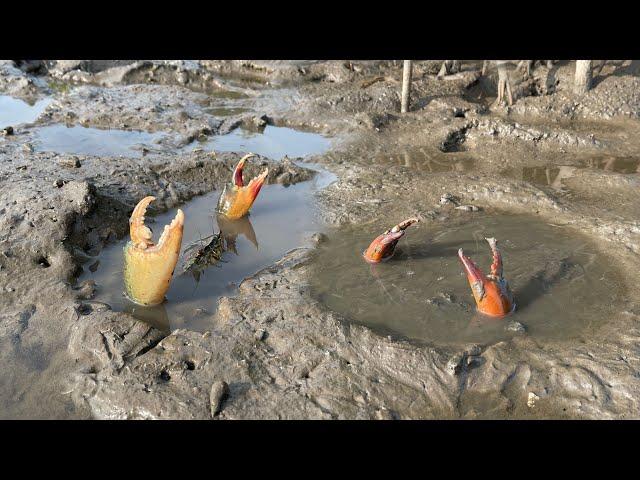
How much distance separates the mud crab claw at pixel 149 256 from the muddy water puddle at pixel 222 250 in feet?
0.75

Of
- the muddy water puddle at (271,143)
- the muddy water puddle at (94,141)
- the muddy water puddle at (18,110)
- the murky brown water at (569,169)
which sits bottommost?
the murky brown water at (569,169)

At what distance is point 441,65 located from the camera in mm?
9906

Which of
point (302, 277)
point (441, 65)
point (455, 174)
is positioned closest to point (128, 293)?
point (302, 277)

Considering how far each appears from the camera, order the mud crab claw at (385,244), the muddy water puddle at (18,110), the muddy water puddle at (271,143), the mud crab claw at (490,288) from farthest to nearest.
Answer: the muddy water puddle at (18,110) < the muddy water puddle at (271,143) < the mud crab claw at (385,244) < the mud crab claw at (490,288)

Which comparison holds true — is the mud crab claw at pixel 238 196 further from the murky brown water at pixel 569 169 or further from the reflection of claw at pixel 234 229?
the murky brown water at pixel 569 169

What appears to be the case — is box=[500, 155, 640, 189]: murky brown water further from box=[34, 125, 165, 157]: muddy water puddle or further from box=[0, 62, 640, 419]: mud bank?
box=[34, 125, 165, 157]: muddy water puddle

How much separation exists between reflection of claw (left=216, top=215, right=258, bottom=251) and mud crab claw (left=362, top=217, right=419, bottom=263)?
1.21m

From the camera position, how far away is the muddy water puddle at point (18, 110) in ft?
28.3

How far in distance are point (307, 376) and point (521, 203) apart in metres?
3.46

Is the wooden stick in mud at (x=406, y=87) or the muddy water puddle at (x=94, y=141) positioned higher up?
the wooden stick in mud at (x=406, y=87)

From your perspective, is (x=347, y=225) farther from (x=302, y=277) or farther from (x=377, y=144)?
(x=377, y=144)

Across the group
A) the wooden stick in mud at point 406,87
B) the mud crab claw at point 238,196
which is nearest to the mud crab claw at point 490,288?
the mud crab claw at point 238,196

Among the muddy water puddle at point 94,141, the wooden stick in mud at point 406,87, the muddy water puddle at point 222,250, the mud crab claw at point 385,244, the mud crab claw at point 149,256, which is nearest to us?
the mud crab claw at point 149,256

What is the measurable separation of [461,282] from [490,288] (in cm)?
52
